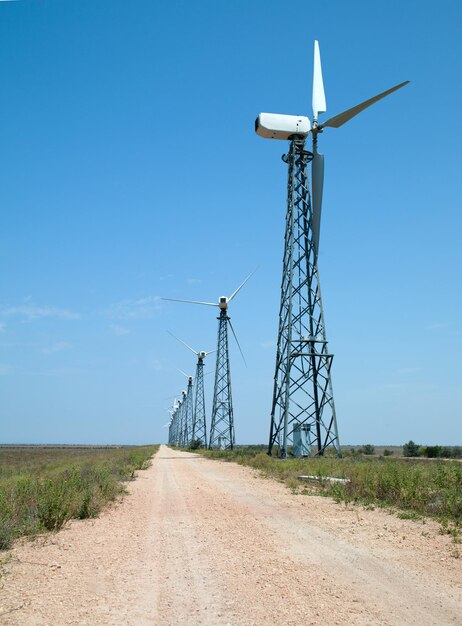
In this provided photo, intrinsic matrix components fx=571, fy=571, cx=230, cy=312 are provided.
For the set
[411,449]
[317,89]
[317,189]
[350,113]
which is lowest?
[411,449]

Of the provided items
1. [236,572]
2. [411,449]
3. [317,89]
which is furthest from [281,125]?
[411,449]

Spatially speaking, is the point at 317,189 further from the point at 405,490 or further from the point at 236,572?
the point at 236,572

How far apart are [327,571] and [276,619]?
2218mm

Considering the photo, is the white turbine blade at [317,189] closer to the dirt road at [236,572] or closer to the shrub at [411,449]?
the dirt road at [236,572]

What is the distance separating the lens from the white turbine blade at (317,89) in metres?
34.4

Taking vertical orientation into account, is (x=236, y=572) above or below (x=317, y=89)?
below

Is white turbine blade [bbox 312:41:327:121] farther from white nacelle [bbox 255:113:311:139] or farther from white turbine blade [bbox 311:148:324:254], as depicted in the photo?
white turbine blade [bbox 311:148:324:254]

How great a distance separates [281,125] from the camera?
33.7 meters

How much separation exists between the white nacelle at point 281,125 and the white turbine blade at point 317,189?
1.91m

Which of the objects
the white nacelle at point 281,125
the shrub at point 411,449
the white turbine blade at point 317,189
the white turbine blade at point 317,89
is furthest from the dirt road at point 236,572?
the shrub at point 411,449

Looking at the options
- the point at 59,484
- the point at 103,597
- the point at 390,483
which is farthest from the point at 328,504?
the point at 103,597

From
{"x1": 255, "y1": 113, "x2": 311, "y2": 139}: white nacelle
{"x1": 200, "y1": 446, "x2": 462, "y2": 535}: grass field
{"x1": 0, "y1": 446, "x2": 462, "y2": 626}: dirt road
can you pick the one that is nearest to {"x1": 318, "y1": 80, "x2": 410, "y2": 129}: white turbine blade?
{"x1": 255, "y1": 113, "x2": 311, "y2": 139}: white nacelle

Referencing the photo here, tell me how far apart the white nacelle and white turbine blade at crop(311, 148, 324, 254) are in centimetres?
191

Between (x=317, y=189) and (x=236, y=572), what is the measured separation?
27816mm
